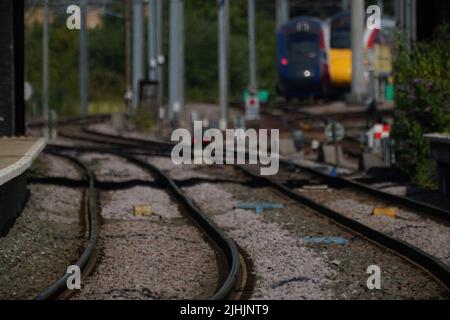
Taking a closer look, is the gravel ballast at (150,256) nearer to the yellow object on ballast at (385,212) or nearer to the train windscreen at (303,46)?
the yellow object on ballast at (385,212)

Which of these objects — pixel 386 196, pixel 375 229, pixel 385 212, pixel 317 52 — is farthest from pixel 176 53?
pixel 375 229

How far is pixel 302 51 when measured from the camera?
4544 cm

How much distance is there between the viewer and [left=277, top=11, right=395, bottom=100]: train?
148ft

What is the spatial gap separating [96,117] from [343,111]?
1399 cm

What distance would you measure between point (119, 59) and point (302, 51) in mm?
31077

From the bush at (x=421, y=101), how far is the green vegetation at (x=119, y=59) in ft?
132

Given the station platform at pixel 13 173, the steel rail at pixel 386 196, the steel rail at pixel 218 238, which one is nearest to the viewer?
the steel rail at pixel 218 238

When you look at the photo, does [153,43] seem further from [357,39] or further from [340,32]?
[357,39]

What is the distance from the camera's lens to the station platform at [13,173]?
41.5ft

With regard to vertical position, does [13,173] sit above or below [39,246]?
above

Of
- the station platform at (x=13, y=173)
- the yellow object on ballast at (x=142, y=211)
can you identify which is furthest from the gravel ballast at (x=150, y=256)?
the station platform at (x=13, y=173)

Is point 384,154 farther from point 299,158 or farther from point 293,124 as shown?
point 293,124

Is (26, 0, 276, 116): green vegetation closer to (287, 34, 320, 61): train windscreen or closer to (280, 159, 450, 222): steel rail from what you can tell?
(287, 34, 320, 61): train windscreen
